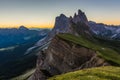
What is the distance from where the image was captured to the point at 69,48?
127562 mm

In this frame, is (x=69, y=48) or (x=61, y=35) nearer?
(x=69, y=48)

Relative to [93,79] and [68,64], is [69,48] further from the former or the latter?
[93,79]

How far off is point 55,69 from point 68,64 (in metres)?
13.1

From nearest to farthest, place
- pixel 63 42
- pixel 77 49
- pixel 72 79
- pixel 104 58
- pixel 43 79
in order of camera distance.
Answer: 1. pixel 72 79
2. pixel 104 58
3. pixel 43 79
4. pixel 77 49
5. pixel 63 42

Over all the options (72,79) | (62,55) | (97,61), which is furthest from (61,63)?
(72,79)

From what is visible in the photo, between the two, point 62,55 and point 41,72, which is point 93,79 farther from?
point 62,55

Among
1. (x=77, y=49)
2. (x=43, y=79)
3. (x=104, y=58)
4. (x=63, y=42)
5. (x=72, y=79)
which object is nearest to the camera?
(x=72, y=79)

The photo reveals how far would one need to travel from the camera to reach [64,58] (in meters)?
132

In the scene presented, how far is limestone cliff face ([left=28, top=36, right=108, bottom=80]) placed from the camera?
116012 mm

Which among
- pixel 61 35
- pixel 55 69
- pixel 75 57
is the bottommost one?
pixel 55 69

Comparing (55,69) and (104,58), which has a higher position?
(104,58)

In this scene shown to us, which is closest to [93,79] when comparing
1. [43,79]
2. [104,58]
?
[104,58]

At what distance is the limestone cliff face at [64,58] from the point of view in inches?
4567

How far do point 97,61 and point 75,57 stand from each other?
24.7m
